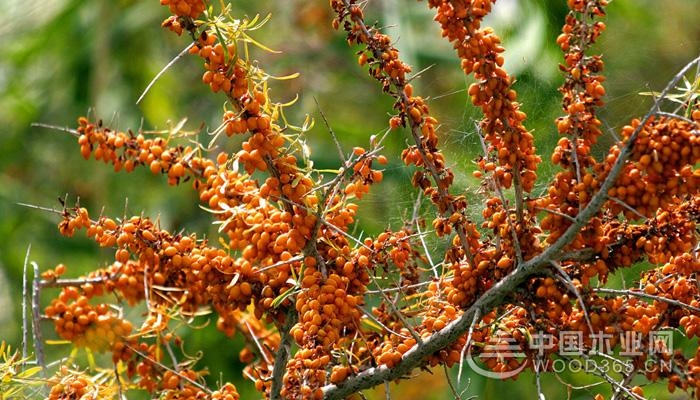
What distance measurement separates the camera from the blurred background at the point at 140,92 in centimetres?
501

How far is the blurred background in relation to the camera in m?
5.01

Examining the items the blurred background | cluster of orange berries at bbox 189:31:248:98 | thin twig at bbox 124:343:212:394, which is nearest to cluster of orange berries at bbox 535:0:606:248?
cluster of orange berries at bbox 189:31:248:98

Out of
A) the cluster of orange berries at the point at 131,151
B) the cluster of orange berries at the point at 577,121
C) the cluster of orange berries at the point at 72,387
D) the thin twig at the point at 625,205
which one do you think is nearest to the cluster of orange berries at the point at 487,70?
the cluster of orange berries at the point at 577,121

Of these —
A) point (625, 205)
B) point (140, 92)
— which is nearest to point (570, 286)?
point (625, 205)

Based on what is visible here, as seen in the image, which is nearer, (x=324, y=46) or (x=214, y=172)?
(x=214, y=172)

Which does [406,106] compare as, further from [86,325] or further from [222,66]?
[86,325]

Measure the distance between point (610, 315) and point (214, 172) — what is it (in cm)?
90

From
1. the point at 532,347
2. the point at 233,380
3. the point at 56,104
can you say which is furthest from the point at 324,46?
the point at 532,347

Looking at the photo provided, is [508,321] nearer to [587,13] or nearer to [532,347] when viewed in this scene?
[532,347]

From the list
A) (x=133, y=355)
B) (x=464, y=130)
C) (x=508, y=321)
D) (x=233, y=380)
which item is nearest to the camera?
(x=508, y=321)

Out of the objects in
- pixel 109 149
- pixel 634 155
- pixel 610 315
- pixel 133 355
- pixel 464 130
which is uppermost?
pixel 109 149

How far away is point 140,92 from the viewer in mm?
6219

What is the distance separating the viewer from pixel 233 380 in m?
4.93

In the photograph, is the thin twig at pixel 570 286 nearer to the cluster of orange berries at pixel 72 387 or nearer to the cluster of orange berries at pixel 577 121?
the cluster of orange berries at pixel 577 121
